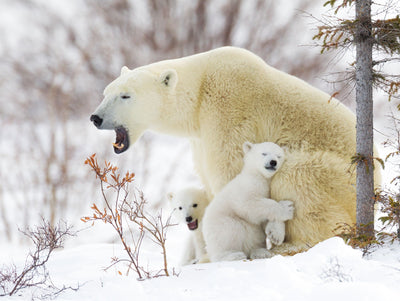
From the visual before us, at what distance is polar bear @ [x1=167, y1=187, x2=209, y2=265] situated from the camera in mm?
3731

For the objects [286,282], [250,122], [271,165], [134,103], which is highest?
[134,103]

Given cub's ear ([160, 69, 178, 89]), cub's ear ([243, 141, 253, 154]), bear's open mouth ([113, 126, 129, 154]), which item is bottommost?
cub's ear ([243, 141, 253, 154])

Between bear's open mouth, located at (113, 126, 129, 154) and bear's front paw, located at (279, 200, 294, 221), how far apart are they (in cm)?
117

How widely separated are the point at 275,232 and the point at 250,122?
30.9 inches

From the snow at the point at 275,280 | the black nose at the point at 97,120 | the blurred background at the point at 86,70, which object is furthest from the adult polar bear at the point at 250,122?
the blurred background at the point at 86,70

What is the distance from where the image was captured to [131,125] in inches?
135

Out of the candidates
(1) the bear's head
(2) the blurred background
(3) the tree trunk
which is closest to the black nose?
(1) the bear's head

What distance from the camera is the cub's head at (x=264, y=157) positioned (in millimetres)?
3141

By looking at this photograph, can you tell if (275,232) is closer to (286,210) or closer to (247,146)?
(286,210)

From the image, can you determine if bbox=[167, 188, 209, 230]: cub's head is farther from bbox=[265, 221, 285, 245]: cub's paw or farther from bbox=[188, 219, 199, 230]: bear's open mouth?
bbox=[265, 221, 285, 245]: cub's paw

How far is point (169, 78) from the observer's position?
3461 mm

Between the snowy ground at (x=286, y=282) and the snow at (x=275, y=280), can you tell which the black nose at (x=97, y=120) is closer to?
the snow at (x=275, y=280)

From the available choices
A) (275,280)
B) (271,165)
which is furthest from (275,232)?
(275,280)

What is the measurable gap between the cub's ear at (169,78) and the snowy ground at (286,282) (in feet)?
4.67
